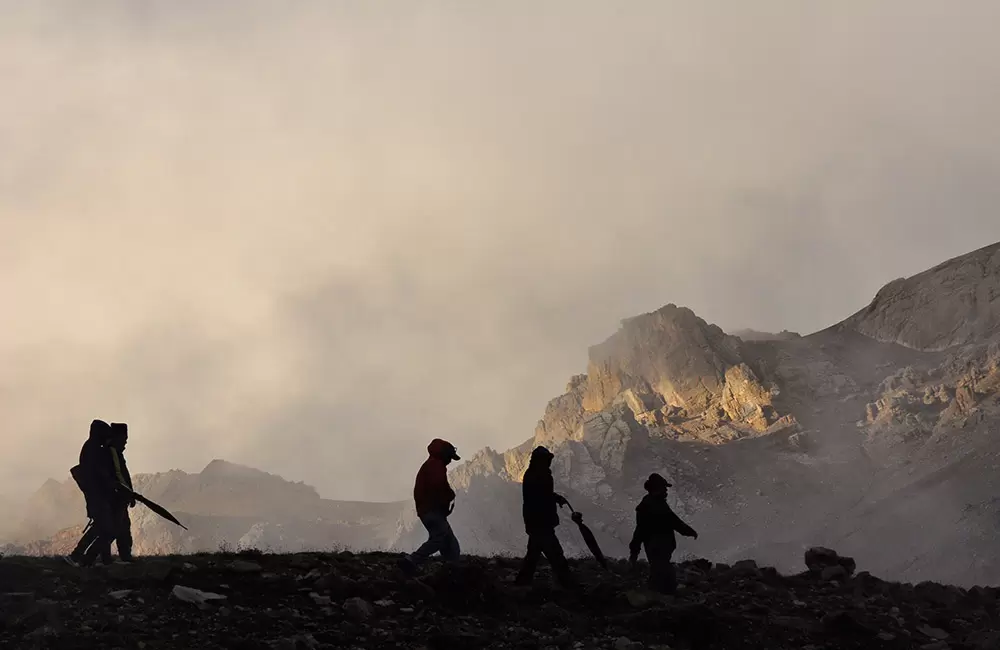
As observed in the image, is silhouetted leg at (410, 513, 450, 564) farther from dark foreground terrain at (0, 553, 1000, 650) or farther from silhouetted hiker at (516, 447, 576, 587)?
silhouetted hiker at (516, 447, 576, 587)

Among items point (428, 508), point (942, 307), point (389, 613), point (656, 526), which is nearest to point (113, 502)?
point (428, 508)

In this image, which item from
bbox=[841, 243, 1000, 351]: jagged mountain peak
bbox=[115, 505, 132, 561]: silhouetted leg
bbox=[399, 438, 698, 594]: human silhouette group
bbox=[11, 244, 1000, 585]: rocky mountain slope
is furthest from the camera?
bbox=[841, 243, 1000, 351]: jagged mountain peak

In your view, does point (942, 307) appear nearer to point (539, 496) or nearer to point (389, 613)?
point (539, 496)

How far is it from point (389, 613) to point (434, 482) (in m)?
2.96

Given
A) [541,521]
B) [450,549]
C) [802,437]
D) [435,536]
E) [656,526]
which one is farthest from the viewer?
[802,437]

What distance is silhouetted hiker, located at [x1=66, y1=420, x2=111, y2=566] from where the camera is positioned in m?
15.7

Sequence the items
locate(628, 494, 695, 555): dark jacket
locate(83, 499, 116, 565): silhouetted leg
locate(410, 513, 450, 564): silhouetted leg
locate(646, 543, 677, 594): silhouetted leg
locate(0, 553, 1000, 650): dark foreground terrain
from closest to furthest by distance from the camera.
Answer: locate(0, 553, 1000, 650): dark foreground terrain < locate(83, 499, 116, 565): silhouetted leg < locate(410, 513, 450, 564): silhouetted leg < locate(646, 543, 677, 594): silhouetted leg < locate(628, 494, 695, 555): dark jacket

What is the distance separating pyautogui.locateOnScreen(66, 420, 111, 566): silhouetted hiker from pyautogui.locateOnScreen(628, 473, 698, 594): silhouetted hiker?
1038cm

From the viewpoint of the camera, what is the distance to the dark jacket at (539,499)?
16.0 metres

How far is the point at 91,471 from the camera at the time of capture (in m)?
16.0

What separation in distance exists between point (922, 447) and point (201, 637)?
120 m

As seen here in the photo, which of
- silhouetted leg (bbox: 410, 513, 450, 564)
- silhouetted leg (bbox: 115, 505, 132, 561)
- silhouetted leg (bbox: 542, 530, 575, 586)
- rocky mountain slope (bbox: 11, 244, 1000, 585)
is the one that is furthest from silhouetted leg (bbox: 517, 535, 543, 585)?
rocky mountain slope (bbox: 11, 244, 1000, 585)

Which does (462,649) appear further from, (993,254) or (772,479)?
(993,254)

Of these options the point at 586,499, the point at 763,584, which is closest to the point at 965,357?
the point at 586,499
